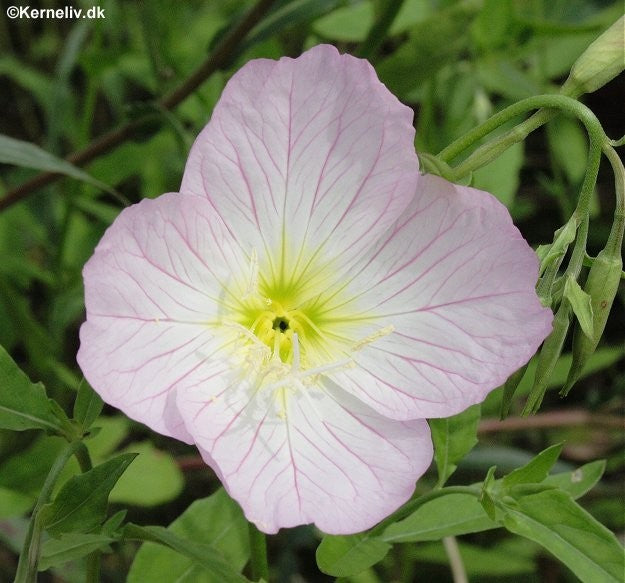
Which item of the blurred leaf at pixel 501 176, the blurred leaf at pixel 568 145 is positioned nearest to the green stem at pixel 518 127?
the blurred leaf at pixel 501 176

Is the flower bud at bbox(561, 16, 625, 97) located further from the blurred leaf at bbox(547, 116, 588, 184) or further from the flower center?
the blurred leaf at bbox(547, 116, 588, 184)

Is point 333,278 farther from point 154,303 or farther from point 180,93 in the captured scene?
point 180,93

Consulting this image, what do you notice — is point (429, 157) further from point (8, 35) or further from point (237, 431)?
point (8, 35)

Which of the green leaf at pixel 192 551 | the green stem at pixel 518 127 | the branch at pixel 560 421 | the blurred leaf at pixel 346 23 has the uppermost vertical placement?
the blurred leaf at pixel 346 23

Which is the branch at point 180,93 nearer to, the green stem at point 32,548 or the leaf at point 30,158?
the leaf at point 30,158

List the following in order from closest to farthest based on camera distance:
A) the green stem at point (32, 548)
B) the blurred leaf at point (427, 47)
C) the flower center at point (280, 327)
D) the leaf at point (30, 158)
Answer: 1. the green stem at point (32, 548)
2. the flower center at point (280, 327)
3. the leaf at point (30, 158)
4. the blurred leaf at point (427, 47)

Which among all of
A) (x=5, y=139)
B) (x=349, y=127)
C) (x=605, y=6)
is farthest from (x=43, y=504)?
(x=605, y=6)
